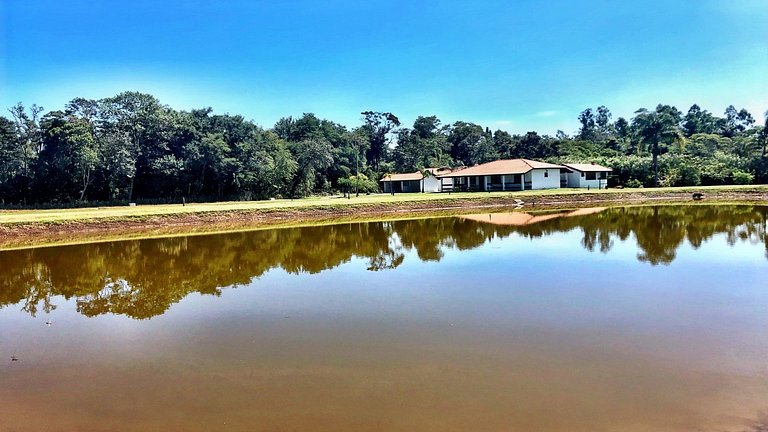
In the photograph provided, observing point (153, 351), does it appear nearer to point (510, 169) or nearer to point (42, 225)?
point (42, 225)

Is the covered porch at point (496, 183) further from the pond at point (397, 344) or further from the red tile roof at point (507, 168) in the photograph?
the pond at point (397, 344)

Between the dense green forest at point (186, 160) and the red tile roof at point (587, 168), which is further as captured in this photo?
the red tile roof at point (587, 168)

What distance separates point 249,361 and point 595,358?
13.7 feet

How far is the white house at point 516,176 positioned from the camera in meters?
45.6

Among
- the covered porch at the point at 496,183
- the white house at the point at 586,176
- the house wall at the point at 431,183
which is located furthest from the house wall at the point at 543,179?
the house wall at the point at 431,183

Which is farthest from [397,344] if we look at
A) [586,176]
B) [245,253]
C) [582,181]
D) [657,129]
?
[657,129]

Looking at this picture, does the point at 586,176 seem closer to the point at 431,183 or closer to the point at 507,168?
the point at 507,168

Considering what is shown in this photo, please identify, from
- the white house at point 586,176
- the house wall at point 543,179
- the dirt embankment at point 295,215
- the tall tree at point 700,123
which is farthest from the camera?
the tall tree at point 700,123

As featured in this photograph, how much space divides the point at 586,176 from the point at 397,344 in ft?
155

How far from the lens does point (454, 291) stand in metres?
9.30

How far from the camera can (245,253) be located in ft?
51.1

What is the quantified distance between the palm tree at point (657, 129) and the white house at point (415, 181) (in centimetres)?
2025

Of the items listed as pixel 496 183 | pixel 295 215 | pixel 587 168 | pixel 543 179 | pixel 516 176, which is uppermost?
pixel 587 168

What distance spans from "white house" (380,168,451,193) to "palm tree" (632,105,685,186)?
2025 centimetres
